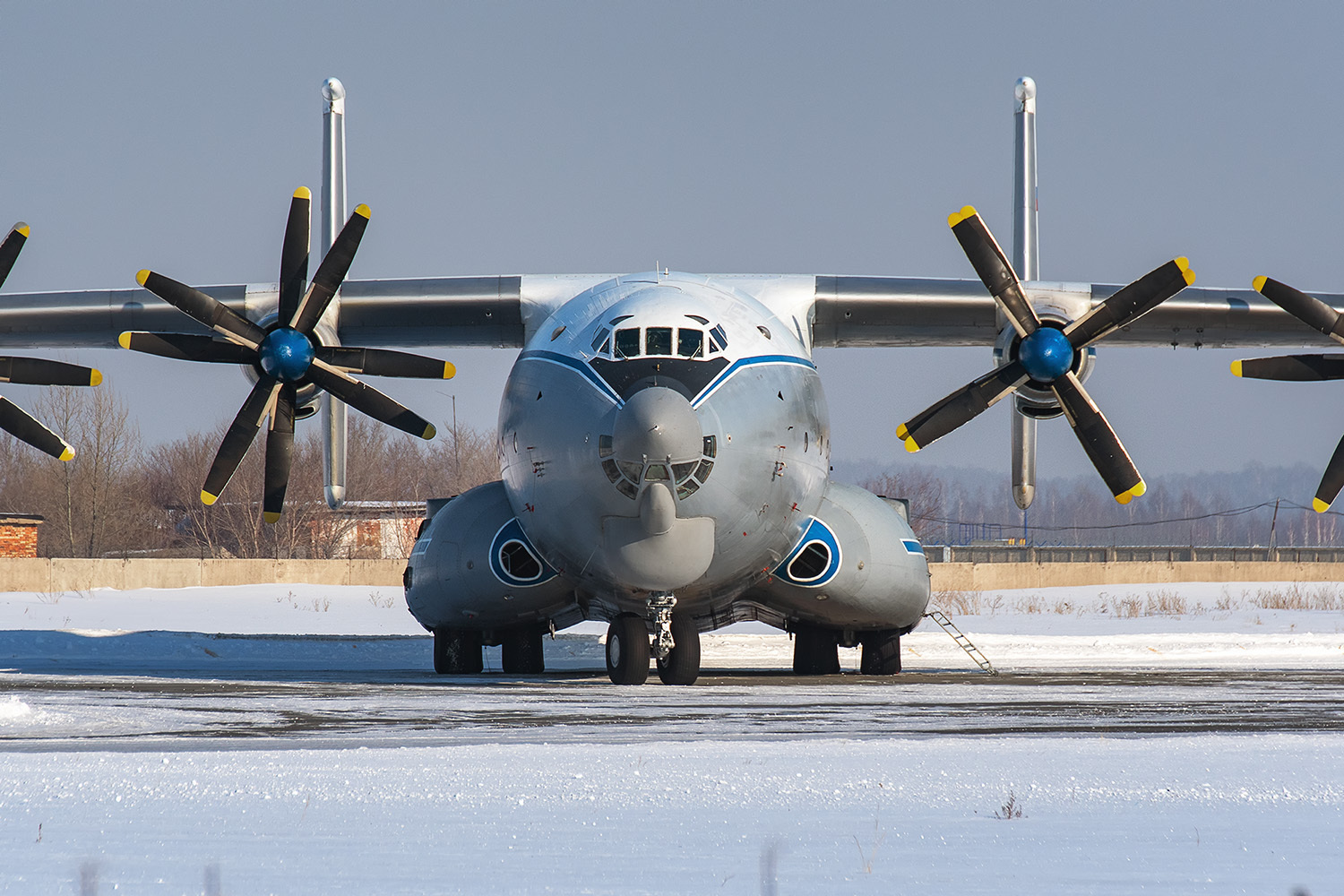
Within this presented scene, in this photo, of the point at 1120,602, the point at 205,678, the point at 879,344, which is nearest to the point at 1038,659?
the point at 879,344

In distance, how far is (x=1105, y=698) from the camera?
11336 millimetres

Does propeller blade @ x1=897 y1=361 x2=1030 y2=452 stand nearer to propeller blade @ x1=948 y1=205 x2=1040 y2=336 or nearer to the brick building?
propeller blade @ x1=948 y1=205 x2=1040 y2=336

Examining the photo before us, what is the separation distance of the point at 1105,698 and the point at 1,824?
858cm

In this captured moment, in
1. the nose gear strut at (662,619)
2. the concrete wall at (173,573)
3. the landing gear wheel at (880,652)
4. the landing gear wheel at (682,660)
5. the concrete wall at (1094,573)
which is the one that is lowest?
the concrete wall at (1094,573)

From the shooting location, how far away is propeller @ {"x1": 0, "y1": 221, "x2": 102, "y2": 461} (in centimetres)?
1470

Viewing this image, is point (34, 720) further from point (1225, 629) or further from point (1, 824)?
point (1225, 629)

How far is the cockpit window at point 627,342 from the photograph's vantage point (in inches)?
486

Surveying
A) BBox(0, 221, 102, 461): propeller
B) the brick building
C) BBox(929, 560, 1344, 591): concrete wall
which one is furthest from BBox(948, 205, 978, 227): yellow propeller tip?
the brick building

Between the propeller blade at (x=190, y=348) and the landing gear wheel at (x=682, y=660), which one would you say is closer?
the landing gear wheel at (x=682, y=660)

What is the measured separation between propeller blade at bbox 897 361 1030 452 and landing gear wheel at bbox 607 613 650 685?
3081 millimetres

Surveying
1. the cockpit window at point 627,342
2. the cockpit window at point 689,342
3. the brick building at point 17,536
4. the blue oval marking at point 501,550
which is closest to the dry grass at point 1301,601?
the blue oval marking at point 501,550

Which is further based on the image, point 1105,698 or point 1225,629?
point 1225,629

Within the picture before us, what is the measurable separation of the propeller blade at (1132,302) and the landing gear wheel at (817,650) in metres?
4.18

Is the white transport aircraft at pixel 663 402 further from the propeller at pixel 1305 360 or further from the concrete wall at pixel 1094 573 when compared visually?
the concrete wall at pixel 1094 573
